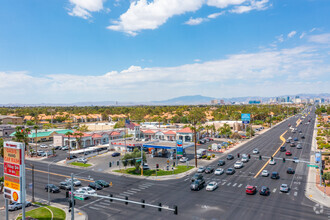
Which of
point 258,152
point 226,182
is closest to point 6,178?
point 226,182

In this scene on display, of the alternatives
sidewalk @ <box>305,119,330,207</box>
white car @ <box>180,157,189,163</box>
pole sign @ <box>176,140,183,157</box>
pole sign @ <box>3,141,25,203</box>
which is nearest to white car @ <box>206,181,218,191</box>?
sidewalk @ <box>305,119,330,207</box>

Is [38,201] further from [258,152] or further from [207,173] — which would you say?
[258,152]

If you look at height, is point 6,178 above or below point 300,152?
above

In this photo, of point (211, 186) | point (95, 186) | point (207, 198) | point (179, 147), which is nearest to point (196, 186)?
point (211, 186)

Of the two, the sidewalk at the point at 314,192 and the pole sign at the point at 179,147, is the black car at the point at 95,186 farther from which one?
the sidewalk at the point at 314,192

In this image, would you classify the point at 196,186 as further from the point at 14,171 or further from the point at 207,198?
the point at 14,171

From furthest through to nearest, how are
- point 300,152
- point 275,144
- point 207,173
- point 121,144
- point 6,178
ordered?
point 275,144 → point 121,144 → point 300,152 → point 207,173 → point 6,178

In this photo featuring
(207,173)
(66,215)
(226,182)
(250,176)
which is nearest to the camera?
(66,215)

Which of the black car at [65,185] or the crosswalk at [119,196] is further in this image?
the black car at [65,185]

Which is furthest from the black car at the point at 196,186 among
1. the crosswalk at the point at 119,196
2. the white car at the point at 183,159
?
the white car at the point at 183,159
